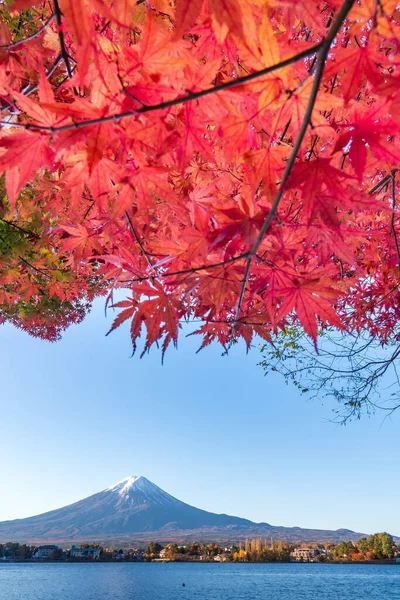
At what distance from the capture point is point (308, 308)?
1.68 m

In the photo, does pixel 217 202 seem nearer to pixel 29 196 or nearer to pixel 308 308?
pixel 308 308

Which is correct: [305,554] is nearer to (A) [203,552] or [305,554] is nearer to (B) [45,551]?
(A) [203,552]

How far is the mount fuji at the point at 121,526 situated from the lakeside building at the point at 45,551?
3.17 metres

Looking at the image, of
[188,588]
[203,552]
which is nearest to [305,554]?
[203,552]

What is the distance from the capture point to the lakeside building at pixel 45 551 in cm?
17400

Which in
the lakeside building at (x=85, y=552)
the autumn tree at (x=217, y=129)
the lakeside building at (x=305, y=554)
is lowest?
the lakeside building at (x=85, y=552)

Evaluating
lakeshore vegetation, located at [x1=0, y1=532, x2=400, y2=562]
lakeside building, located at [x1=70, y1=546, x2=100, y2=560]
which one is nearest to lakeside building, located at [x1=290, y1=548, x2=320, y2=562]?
lakeshore vegetation, located at [x1=0, y1=532, x2=400, y2=562]

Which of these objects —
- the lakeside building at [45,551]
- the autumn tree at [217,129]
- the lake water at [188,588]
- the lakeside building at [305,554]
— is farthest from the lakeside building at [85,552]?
the autumn tree at [217,129]

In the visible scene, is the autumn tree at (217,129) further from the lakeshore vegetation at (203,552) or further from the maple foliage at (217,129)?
the lakeshore vegetation at (203,552)

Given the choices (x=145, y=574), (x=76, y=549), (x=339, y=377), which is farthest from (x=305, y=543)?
(x=339, y=377)

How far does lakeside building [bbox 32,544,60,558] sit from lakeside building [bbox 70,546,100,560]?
722cm

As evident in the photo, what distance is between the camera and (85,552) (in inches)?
6959

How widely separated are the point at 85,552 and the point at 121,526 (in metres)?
18.6

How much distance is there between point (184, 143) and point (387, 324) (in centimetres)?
520
